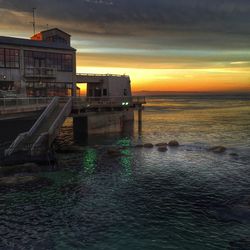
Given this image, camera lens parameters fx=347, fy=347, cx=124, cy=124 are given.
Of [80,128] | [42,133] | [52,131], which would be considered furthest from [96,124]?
[42,133]

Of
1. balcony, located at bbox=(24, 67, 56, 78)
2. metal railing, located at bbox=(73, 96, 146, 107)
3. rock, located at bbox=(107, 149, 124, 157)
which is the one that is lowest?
rock, located at bbox=(107, 149, 124, 157)

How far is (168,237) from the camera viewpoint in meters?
Result: 20.9

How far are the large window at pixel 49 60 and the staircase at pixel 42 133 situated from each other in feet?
54.8

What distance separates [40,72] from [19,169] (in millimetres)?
32179

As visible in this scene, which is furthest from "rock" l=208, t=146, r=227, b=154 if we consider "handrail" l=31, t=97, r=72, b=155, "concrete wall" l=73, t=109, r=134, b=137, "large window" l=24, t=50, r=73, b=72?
"large window" l=24, t=50, r=73, b=72

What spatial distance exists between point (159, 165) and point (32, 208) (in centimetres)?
1718

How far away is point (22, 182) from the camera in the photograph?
31.5 metres

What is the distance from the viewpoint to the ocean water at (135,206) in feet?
67.5

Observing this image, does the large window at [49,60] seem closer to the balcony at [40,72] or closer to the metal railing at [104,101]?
the balcony at [40,72]

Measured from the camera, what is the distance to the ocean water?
810 inches

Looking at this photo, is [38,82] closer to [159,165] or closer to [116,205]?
[159,165]

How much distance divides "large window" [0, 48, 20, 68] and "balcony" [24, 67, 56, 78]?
2.08 meters

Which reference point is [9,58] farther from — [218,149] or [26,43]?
[218,149]

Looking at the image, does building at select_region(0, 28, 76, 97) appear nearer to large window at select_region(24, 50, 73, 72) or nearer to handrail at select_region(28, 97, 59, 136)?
large window at select_region(24, 50, 73, 72)
